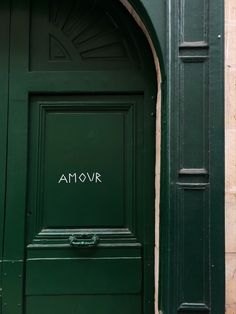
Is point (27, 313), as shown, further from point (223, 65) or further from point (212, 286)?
point (223, 65)

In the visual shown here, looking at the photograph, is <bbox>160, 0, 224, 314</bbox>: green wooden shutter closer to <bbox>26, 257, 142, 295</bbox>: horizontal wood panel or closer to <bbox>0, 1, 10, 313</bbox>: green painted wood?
<bbox>26, 257, 142, 295</bbox>: horizontal wood panel

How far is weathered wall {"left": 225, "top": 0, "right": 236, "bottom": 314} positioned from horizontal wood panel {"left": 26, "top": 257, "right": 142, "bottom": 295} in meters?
0.78

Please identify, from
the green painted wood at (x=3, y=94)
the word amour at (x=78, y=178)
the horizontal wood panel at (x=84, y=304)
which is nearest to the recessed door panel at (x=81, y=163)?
the word amour at (x=78, y=178)

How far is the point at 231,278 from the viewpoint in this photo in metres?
3.42

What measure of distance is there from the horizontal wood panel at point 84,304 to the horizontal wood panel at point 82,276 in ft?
0.18

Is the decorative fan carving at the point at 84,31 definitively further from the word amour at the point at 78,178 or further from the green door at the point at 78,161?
the word amour at the point at 78,178

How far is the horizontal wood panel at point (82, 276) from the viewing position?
3748 millimetres

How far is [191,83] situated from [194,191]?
0.83 metres

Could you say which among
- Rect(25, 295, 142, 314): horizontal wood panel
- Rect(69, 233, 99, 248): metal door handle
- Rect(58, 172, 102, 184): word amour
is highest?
Rect(58, 172, 102, 184): word amour

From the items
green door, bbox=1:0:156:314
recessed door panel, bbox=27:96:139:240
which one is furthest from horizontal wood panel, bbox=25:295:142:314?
recessed door panel, bbox=27:96:139:240

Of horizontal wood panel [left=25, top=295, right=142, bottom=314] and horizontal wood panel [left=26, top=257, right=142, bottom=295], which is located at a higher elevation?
horizontal wood panel [left=26, top=257, right=142, bottom=295]

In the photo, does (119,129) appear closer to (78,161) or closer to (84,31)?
(78,161)

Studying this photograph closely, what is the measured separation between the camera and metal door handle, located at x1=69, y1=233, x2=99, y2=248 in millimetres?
3740

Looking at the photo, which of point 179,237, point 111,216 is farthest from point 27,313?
point 179,237
